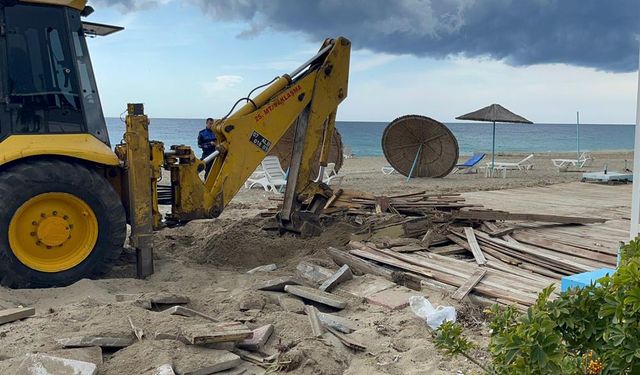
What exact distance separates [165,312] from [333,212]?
4047 millimetres

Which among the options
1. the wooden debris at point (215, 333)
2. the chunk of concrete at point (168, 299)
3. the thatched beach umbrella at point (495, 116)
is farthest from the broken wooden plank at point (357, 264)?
the thatched beach umbrella at point (495, 116)

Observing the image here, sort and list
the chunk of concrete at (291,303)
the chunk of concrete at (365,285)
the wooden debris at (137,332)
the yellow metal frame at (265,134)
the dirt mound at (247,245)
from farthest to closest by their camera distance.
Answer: the dirt mound at (247,245), the yellow metal frame at (265,134), the chunk of concrete at (365,285), the chunk of concrete at (291,303), the wooden debris at (137,332)

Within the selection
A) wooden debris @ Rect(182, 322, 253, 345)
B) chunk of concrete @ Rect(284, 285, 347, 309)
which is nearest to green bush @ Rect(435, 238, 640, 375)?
wooden debris @ Rect(182, 322, 253, 345)

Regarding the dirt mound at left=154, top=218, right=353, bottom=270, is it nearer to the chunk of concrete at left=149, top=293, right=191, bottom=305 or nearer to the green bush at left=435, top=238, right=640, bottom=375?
the chunk of concrete at left=149, top=293, right=191, bottom=305

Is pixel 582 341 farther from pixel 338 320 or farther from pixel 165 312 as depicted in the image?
pixel 165 312

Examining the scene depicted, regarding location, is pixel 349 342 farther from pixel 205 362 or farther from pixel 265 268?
pixel 265 268

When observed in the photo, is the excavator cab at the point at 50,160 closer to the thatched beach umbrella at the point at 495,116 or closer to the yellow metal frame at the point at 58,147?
the yellow metal frame at the point at 58,147

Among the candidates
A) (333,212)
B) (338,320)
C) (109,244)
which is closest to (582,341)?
(338,320)

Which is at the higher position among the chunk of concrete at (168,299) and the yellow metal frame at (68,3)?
the yellow metal frame at (68,3)

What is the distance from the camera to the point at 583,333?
2369mm

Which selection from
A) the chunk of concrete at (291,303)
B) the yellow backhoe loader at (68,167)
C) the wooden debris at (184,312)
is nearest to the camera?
the wooden debris at (184,312)

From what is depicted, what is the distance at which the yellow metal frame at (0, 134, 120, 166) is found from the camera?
5.80 meters

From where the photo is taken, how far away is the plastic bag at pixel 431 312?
202 inches

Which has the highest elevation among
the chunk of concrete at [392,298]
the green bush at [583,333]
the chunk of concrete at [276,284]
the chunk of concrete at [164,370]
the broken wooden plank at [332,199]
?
the green bush at [583,333]
